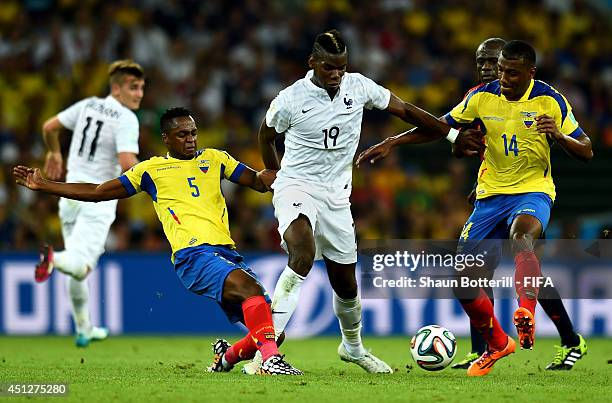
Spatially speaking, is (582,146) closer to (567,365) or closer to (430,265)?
(567,365)

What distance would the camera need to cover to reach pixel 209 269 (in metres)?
7.75

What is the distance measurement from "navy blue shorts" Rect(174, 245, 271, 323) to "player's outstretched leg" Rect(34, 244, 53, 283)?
9.06 ft

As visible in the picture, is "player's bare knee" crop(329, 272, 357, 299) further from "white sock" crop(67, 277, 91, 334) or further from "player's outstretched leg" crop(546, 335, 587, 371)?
"white sock" crop(67, 277, 91, 334)

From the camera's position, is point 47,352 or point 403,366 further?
point 47,352

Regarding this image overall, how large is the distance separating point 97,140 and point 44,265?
1.41 metres

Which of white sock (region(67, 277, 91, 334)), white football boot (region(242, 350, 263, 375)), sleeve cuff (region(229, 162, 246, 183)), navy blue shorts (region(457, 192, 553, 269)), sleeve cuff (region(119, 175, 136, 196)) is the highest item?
sleeve cuff (region(229, 162, 246, 183))

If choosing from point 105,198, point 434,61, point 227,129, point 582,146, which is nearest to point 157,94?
point 227,129

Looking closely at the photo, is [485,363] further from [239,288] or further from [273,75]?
[273,75]

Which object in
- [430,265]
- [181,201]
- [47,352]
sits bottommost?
[47,352]

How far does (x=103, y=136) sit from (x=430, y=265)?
353 cm

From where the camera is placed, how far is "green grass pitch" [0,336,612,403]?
6.55m

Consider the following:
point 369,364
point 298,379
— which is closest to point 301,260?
point 298,379

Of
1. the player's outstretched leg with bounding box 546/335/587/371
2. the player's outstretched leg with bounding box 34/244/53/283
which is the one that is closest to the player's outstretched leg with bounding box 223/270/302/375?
the player's outstretched leg with bounding box 546/335/587/371

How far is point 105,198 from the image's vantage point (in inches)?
320
